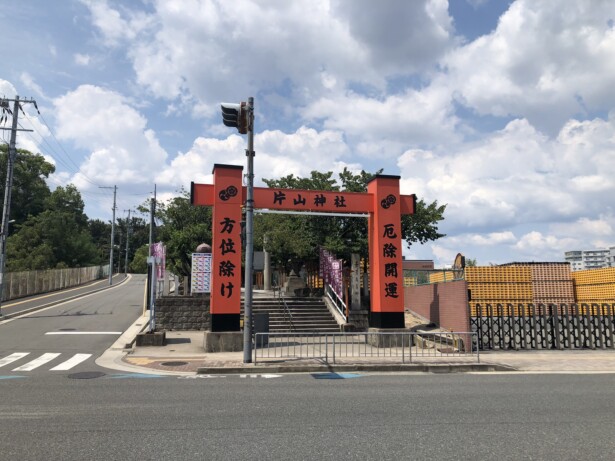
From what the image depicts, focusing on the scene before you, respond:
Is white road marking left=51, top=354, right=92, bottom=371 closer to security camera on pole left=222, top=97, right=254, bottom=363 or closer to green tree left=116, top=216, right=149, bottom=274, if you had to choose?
security camera on pole left=222, top=97, right=254, bottom=363

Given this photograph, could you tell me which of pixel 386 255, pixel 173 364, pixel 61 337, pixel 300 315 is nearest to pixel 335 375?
pixel 173 364

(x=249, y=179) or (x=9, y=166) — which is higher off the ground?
(x=9, y=166)

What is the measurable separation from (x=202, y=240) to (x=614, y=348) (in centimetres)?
2517

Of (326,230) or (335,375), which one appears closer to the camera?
(335,375)

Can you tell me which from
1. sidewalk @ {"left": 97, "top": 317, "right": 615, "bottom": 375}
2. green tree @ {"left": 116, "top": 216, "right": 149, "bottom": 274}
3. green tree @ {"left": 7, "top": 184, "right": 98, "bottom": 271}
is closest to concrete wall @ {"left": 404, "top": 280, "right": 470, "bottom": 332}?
sidewalk @ {"left": 97, "top": 317, "right": 615, "bottom": 375}

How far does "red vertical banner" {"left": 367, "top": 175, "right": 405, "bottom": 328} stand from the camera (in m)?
18.1

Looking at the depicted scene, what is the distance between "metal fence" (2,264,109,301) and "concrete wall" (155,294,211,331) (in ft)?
59.2

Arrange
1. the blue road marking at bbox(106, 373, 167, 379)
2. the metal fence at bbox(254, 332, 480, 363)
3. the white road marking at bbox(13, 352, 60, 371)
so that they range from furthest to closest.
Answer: the metal fence at bbox(254, 332, 480, 363), the white road marking at bbox(13, 352, 60, 371), the blue road marking at bbox(106, 373, 167, 379)

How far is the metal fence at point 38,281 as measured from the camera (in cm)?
3503

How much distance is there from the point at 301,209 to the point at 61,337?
11.1m

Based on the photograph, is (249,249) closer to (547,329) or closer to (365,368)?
(365,368)

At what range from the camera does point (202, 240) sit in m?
33.1

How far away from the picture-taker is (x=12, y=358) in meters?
14.2

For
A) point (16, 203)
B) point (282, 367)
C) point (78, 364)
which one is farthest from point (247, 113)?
point (16, 203)
